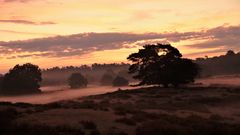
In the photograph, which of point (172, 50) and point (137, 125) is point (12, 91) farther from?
point (137, 125)

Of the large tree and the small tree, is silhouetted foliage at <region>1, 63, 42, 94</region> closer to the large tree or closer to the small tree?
the small tree

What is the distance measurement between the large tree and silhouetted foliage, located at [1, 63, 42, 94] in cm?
4434

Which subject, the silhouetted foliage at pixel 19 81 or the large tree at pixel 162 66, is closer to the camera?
the large tree at pixel 162 66

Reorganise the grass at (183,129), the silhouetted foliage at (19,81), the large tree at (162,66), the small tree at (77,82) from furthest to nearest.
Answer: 1. the small tree at (77,82)
2. the silhouetted foliage at (19,81)
3. the large tree at (162,66)
4. the grass at (183,129)

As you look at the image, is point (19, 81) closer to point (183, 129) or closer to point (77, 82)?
point (77, 82)

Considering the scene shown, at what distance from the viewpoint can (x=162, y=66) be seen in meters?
81.7

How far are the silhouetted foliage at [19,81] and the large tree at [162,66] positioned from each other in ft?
145

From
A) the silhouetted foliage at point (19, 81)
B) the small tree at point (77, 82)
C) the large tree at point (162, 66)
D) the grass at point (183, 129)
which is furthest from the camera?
the small tree at point (77, 82)

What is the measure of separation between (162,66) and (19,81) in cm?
5332

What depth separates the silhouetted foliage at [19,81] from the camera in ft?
375

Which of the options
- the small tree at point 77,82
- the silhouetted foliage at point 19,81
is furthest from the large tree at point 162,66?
the small tree at point 77,82

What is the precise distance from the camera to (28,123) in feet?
87.9

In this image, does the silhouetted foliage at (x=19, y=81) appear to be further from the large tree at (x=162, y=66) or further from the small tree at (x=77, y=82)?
the large tree at (x=162, y=66)

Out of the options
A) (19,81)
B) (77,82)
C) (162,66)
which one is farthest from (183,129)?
(77,82)
